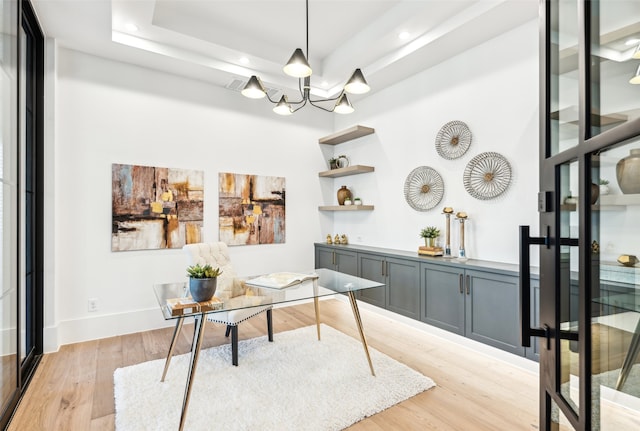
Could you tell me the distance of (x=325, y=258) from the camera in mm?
4750

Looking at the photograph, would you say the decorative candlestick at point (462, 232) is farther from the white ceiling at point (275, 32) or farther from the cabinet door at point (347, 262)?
the white ceiling at point (275, 32)

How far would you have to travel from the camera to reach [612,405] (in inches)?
24.2

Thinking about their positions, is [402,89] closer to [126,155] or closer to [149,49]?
[149,49]

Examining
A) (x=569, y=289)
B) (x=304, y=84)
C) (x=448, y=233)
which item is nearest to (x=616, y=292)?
(x=569, y=289)

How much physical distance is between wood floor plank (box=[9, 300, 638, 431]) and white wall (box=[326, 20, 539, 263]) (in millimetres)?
1013

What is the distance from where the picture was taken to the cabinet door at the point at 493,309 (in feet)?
8.79

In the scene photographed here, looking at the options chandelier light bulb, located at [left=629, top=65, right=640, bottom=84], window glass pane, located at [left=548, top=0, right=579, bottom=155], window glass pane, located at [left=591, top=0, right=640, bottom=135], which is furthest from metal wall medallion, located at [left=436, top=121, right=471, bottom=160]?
chandelier light bulb, located at [left=629, top=65, right=640, bottom=84]

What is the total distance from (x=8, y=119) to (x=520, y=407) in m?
3.66

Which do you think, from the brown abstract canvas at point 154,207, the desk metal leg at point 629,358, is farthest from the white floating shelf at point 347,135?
the desk metal leg at point 629,358

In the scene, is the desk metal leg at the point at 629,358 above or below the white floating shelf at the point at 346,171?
below

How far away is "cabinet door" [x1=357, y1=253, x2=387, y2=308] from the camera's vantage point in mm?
3871

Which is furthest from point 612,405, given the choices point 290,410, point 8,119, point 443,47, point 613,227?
point 443,47

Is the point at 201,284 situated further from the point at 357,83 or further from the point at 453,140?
the point at 453,140

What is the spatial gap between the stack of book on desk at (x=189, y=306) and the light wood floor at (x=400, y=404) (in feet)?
2.60
